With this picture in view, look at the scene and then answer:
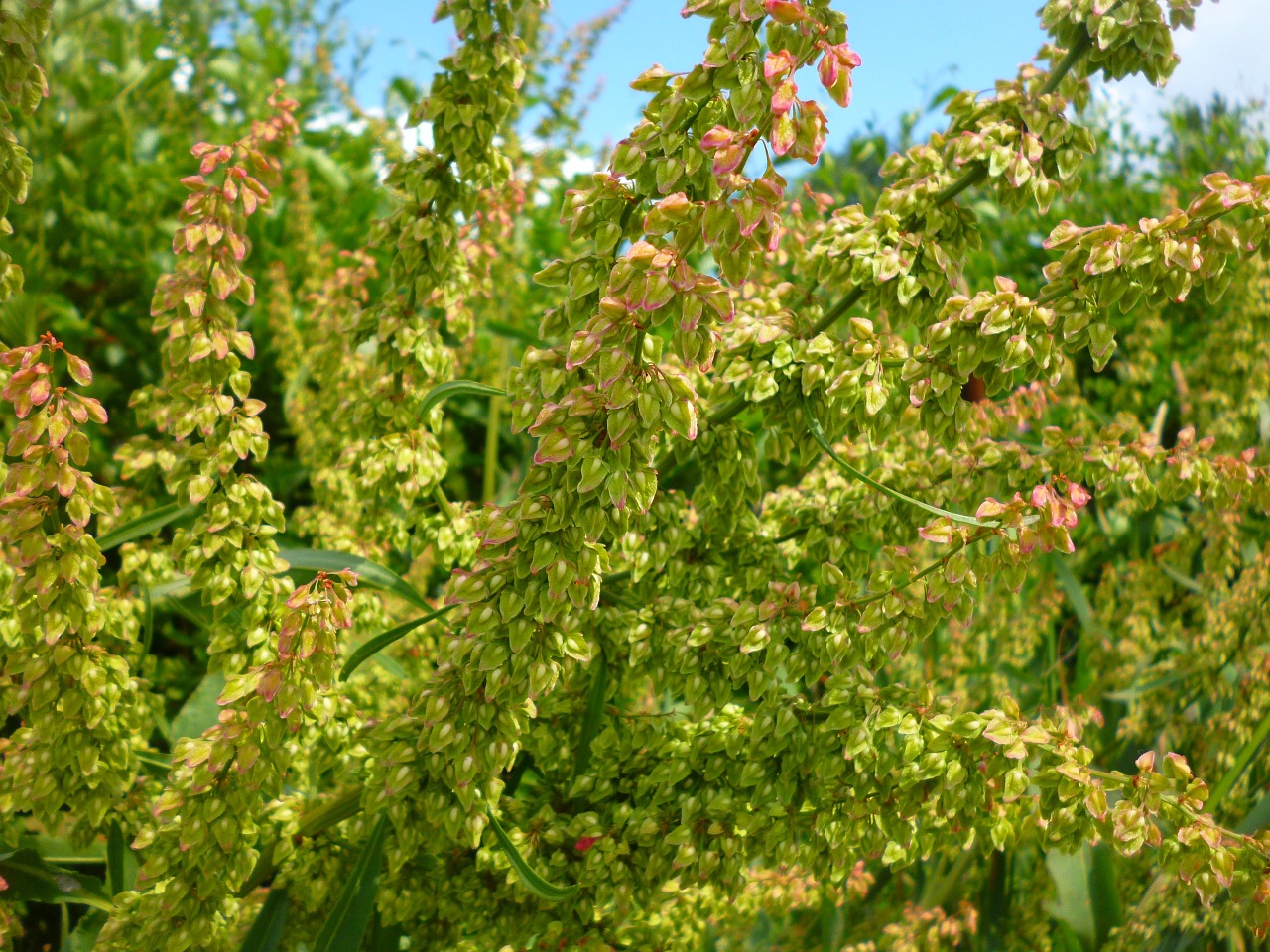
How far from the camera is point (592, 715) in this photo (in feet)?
4.51

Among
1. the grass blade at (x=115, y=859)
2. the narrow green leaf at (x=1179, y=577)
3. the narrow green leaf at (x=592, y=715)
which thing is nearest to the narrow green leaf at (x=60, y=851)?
the grass blade at (x=115, y=859)

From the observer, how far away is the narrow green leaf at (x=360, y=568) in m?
1.40

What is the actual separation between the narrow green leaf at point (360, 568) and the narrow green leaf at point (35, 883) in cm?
50

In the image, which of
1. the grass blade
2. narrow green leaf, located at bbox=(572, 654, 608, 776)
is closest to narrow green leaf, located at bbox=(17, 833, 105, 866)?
the grass blade

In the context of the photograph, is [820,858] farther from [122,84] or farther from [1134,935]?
[122,84]

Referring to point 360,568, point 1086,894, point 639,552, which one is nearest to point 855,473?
point 639,552

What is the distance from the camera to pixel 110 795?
129 centimetres

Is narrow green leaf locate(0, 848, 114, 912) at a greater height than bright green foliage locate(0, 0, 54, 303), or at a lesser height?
lesser

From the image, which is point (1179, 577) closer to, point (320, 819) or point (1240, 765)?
point (1240, 765)

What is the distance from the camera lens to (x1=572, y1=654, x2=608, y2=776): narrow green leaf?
4.52ft

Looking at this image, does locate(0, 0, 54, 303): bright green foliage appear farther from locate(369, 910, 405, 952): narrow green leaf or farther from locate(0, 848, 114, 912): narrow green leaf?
locate(369, 910, 405, 952): narrow green leaf

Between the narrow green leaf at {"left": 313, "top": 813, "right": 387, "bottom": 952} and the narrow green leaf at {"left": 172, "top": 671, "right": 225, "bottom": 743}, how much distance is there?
55 cm

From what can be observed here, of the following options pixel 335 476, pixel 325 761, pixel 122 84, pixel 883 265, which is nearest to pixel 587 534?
pixel 883 265

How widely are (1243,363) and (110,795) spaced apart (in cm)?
233
